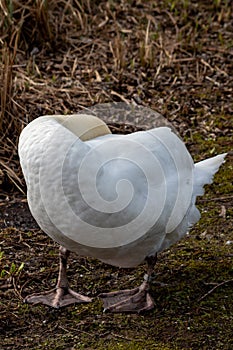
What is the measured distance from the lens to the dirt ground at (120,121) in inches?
148

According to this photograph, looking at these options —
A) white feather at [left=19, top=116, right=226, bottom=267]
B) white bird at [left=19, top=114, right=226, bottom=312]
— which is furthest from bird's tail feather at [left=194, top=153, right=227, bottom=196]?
white feather at [left=19, top=116, right=226, bottom=267]

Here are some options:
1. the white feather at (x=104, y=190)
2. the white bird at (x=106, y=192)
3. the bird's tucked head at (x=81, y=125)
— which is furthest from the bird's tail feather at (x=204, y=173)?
the bird's tucked head at (x=81, y=125)

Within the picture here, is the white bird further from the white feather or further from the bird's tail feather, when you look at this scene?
the bird's tail feather

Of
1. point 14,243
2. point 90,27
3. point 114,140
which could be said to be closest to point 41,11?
point 90,27

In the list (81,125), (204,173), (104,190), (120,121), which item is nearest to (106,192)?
(104,190)

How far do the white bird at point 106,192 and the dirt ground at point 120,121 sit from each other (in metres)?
0.19

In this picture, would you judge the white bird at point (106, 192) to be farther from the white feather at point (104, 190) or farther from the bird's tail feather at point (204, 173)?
the bird's tail feather at point (204, 173)

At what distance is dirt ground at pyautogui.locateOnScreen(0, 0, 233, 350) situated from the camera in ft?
12.4

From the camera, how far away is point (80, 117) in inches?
148

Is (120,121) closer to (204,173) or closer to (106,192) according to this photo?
(204,173)

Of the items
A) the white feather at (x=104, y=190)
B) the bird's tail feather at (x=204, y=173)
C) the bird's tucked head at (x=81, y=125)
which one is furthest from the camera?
the bird's tail feather at (x=204, y=173)

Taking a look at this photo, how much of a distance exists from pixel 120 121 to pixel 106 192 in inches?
102

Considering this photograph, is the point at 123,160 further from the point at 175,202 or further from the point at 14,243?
the point at 14,243

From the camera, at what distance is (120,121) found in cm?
598
